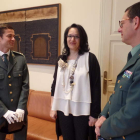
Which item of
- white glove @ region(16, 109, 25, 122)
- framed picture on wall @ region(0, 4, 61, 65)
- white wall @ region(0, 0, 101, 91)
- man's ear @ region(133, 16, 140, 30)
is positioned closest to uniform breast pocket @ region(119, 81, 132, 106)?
man's ear @ region(133, 16, 140, 30)

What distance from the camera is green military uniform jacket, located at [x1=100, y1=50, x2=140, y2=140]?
70 centimetres

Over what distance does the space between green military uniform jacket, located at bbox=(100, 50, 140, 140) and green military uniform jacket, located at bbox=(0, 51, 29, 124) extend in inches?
35.7

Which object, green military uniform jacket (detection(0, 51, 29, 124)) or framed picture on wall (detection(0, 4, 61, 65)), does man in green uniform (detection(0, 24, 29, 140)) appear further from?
framed picture on wall (detection(0, 4, 61, 65))

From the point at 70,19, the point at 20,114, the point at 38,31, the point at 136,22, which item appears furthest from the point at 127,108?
the point at 38,31

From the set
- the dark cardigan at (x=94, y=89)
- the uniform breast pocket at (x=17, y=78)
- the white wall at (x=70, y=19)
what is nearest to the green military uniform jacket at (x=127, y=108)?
the dark cardigan at (x=94, y=89)

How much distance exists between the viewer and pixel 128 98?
2.43 ft

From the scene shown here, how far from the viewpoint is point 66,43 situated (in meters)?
1.50

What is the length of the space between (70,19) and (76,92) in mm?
1296

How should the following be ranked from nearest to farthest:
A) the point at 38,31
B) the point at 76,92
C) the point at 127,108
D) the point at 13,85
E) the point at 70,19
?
the point at 127,108, the point at 76,92, the point at 13,85, the point at 70,19, the point at 38,31

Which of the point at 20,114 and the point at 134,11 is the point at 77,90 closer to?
the point at 20,114

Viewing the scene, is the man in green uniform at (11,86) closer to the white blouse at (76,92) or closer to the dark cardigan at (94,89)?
the white blouse at (76,92)

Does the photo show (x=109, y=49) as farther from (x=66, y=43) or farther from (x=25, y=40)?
(x=25, y=40)

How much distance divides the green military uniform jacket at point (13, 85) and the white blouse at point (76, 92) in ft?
1.11

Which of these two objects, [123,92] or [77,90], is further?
[77,90]
